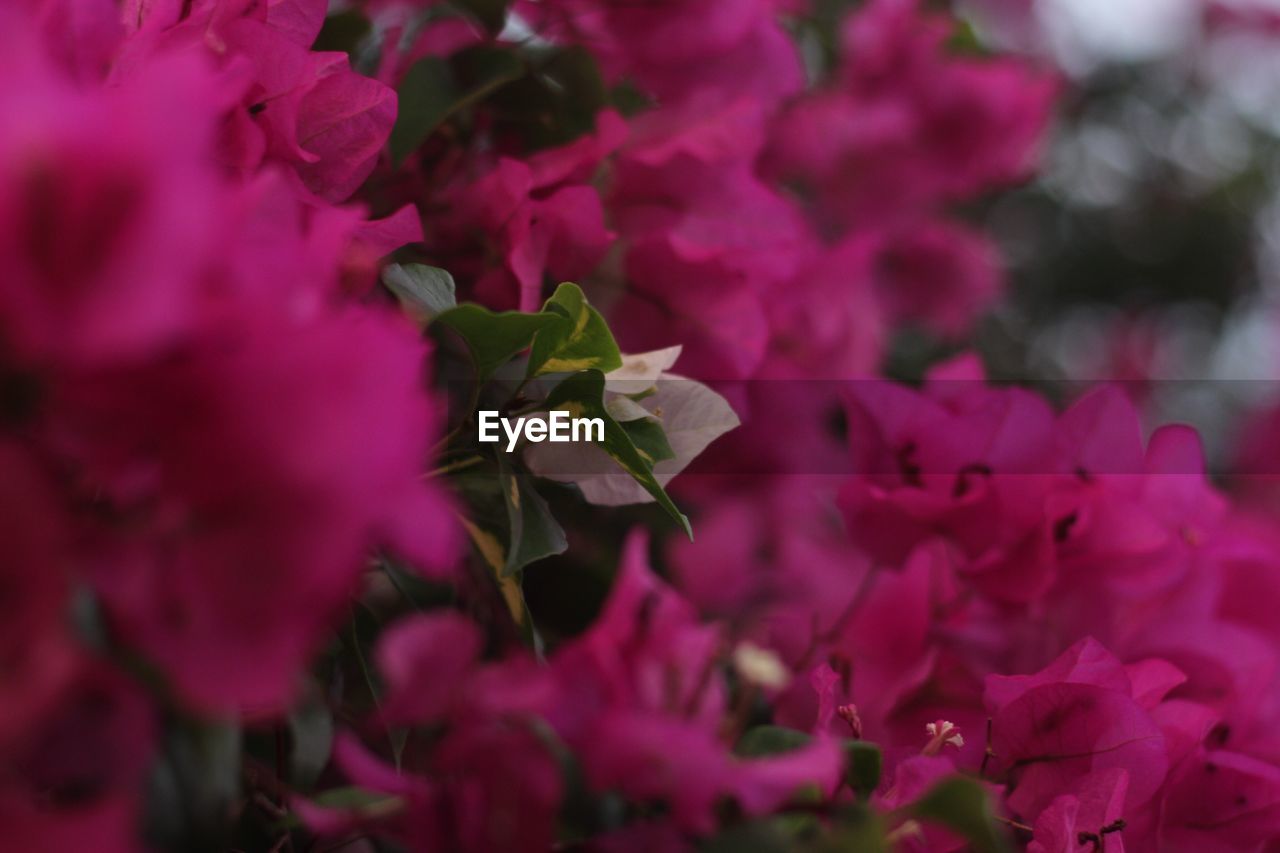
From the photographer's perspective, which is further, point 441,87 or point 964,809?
point 441,87

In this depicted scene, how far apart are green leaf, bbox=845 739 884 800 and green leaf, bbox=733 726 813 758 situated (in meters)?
0.02

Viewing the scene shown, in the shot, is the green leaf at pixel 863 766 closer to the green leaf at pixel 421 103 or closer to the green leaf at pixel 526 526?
the green leaf at pixel 526 526

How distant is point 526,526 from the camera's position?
36 cm

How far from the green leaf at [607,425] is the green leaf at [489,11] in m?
0.24

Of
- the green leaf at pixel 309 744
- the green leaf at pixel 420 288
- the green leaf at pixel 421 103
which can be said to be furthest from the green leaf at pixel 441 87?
the green leaf at pixel 309 744

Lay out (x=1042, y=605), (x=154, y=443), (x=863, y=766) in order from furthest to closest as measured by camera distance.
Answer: (x=1042, y=605)
(x=863, y=766)
(x=154, y=443)

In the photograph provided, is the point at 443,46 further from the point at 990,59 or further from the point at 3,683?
the point at 990,59

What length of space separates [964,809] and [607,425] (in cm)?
15

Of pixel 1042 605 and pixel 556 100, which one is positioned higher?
pixel 556 100

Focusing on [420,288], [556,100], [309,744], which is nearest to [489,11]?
[556,100]

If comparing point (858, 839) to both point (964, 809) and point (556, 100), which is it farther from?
point (556, 100)

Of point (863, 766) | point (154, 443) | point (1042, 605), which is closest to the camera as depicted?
point (154, 443)

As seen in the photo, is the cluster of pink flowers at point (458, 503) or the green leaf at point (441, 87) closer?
the cluster of pink flowers at point (458, 503)

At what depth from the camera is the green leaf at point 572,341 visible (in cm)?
36
